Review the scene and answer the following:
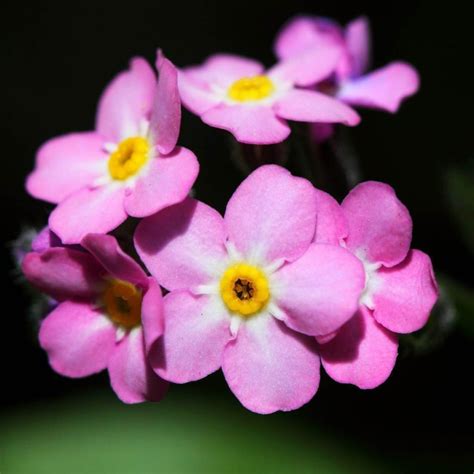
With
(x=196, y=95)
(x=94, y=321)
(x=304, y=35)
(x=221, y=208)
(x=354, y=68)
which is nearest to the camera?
(x=94, y=321)

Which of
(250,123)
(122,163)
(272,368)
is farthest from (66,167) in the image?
(272,368)

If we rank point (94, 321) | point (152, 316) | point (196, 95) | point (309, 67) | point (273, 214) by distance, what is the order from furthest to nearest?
point (309, 67), point (196, 95), point (94, 321), point (273, 214), point (152, 316)

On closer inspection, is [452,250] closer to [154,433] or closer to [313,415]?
[313,415]

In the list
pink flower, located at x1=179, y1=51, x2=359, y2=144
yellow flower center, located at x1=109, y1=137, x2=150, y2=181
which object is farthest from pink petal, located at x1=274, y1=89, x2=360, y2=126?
yellow flower center, located at x1=109, y1=137, x2=150, y2=181

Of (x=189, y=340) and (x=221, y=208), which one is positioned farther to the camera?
(x=221, y=208)

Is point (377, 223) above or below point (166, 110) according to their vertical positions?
below

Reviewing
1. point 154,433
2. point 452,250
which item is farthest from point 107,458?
point 452,250

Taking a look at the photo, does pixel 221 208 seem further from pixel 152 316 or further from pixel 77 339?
pixel 152 316
